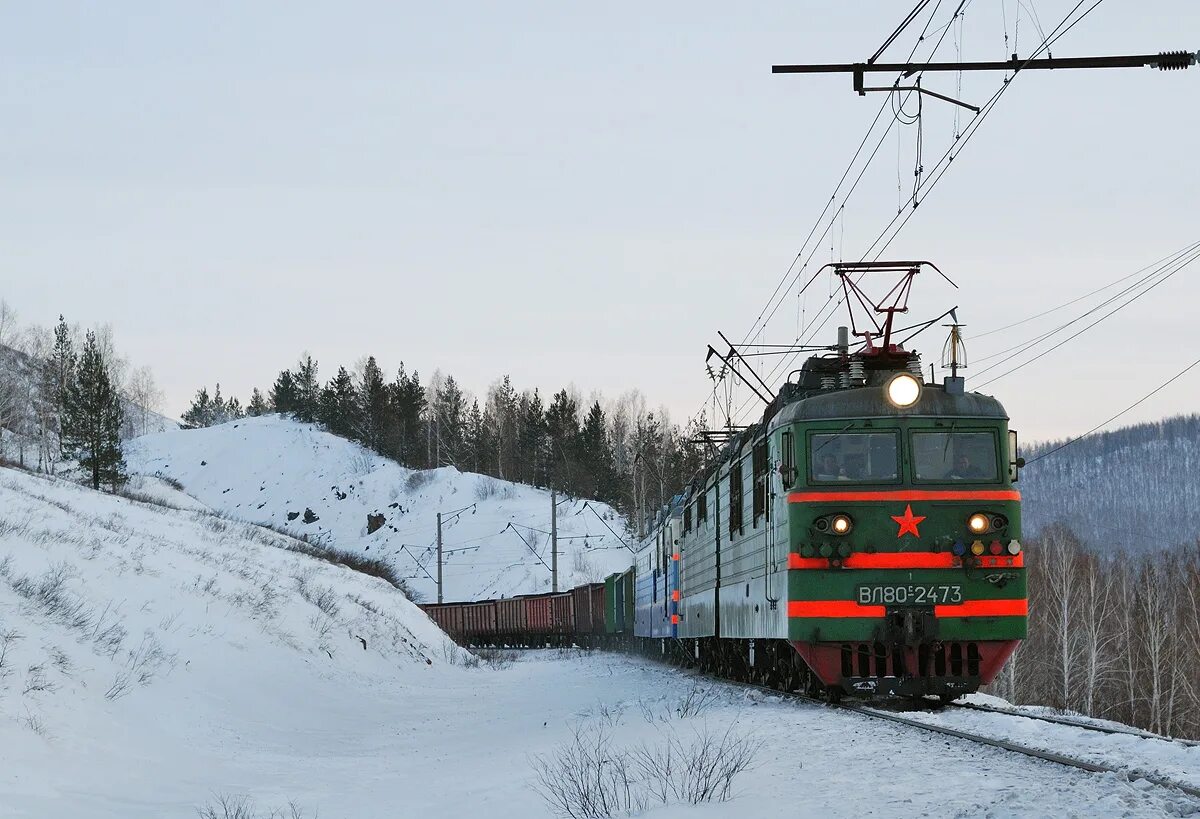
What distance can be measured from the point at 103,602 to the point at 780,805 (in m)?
12.6

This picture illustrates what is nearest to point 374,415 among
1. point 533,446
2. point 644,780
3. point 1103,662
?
point 533,446

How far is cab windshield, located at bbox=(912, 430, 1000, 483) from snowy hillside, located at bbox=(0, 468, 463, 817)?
8070 mm

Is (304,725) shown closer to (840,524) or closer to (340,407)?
(840,524)

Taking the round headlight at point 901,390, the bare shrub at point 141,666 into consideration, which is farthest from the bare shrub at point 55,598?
the round headlight at point 901,390

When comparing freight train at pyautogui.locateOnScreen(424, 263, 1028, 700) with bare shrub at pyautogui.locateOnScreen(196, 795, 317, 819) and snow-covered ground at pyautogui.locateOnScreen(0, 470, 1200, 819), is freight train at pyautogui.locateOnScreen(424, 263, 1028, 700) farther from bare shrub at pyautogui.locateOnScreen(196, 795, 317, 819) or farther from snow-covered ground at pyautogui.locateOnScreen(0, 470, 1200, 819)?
bare shrub at pyautogui.locateOnScreen(196, 795, 317, 819)

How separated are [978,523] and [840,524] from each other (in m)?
1.51

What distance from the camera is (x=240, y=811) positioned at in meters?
10.3

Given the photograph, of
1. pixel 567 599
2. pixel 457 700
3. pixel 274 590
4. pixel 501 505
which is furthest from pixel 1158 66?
pixel 501 505

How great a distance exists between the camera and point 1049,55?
36.3 ft

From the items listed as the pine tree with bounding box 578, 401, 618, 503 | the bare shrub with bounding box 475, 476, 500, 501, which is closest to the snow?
the bare shrub with bounding box 475, 476, 500, 501

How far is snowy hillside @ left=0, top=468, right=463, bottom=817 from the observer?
37.5ft

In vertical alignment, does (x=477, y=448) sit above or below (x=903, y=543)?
above

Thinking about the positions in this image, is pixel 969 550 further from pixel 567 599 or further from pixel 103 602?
pixel 567 599

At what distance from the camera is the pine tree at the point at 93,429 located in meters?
66.7
